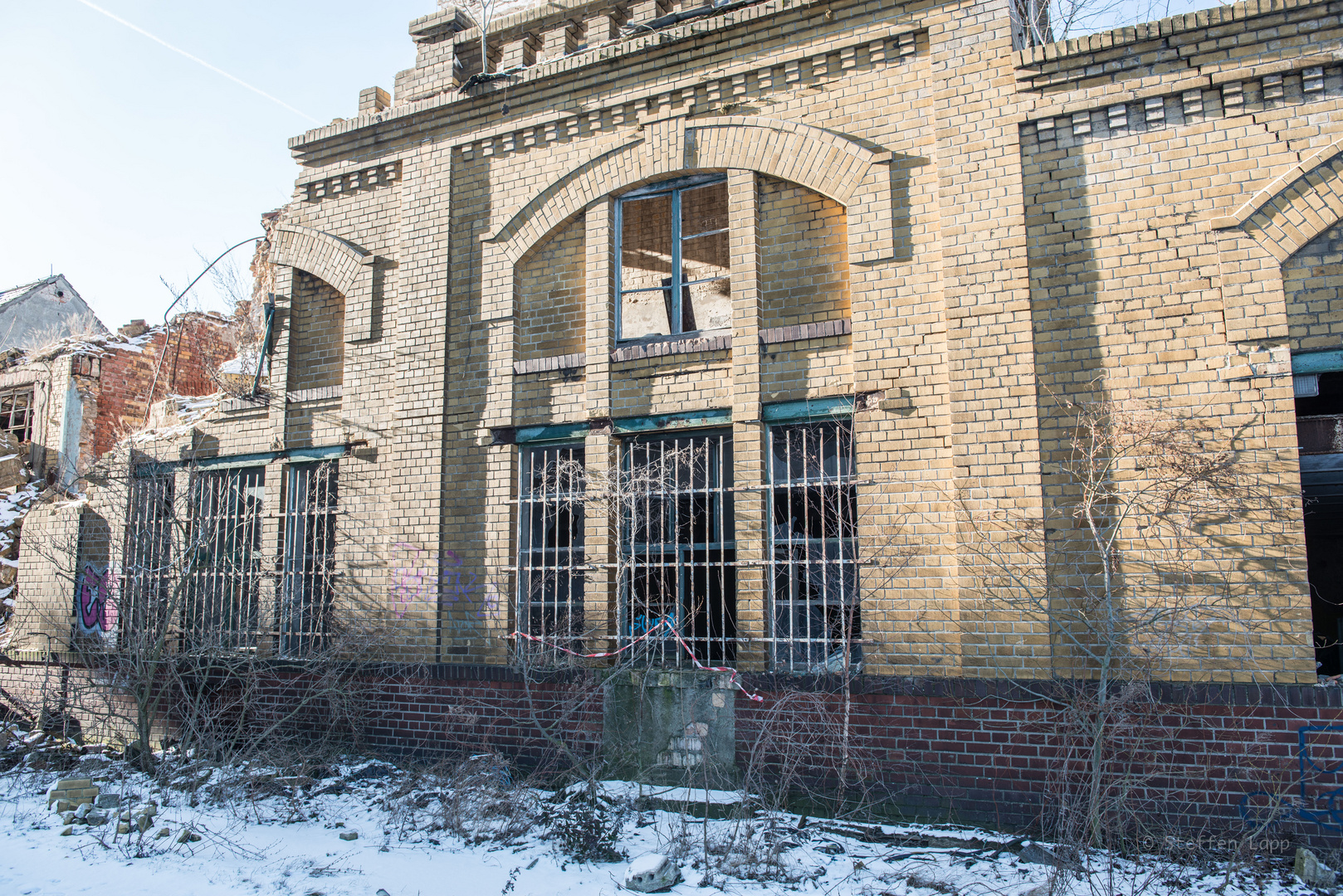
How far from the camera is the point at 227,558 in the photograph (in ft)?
30.8

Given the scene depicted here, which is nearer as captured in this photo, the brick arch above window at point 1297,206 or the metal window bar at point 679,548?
the brick arch above window at point 1297,206

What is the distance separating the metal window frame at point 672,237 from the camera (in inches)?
314

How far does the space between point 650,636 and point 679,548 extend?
2.85ft

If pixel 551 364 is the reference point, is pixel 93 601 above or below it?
below

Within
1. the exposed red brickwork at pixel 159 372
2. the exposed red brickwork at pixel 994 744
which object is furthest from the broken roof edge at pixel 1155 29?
the exposed red brickwork at pixel 159 372

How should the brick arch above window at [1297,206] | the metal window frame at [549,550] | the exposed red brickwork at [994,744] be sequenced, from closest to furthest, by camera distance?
the exposed red brickwork at [994,744]
the brick arch above window at [1297,206]
the metal window frame at [549,550]

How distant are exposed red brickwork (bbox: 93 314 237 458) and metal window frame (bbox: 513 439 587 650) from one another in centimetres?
758

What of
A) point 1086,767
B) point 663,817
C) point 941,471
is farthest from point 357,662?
point 1086,767

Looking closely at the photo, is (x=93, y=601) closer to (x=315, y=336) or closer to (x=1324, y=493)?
(x=315, y=336)

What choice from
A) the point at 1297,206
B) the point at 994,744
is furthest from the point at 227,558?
the point at 1297,206

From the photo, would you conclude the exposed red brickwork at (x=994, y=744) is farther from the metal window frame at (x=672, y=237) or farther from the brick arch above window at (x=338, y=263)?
Answer: the brick arch above window at (x=338, y=263)

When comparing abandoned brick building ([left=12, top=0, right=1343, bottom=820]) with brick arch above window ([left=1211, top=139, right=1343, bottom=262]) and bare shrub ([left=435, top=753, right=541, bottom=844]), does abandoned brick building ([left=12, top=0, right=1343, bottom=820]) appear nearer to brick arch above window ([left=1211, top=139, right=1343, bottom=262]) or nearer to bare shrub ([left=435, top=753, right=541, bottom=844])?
brick arch above window ([left=1211, top=139, right=1343, bottom=262])

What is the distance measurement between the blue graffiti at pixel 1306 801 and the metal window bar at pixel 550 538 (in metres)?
5.33

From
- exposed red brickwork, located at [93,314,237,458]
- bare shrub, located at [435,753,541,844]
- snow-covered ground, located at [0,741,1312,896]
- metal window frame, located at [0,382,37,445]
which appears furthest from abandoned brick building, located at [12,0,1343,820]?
metal window frame, located at [0,382,37,445]
